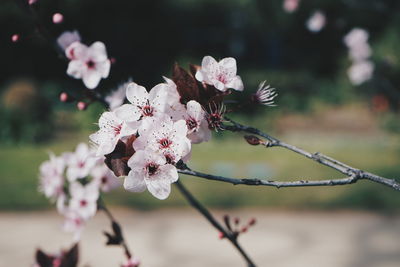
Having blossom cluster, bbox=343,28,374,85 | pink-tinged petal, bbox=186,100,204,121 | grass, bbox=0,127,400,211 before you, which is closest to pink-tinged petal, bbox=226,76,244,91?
pink-tinged petal, bbox=186,100,204,121

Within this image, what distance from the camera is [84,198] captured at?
68.1 inches

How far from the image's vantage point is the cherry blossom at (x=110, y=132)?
3.35 feet

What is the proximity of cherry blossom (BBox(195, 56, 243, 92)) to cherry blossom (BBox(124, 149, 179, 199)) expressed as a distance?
0.22 metres

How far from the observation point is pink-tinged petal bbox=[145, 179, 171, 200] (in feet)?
3.38

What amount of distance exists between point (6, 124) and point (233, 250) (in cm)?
556

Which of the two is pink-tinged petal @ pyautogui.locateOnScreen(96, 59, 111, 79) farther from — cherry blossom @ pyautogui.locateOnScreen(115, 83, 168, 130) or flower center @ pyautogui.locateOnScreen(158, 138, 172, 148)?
flower center @ pyautogui.locateOnScreen(158, 138, 172, 148)

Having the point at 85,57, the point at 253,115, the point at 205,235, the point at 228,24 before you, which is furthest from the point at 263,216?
the point at 228,24

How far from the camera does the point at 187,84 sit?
3.54ft

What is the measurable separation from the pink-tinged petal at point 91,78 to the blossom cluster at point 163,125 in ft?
1.59

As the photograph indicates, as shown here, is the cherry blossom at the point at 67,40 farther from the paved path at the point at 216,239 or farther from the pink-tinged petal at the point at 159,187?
the paved path at the point at 216,239

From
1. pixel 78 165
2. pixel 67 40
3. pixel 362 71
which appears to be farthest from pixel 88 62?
pixel 362 71

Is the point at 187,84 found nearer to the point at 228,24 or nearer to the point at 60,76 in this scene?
the point at 60,76

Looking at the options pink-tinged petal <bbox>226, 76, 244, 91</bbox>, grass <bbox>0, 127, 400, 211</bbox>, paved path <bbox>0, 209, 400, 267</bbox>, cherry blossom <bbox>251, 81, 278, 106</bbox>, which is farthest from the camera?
grass <bbox>0, 127, 400, 211</bbox>

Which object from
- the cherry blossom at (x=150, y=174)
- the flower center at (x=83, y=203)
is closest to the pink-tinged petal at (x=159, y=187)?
the cherry blossom at (x=150, y=174)
